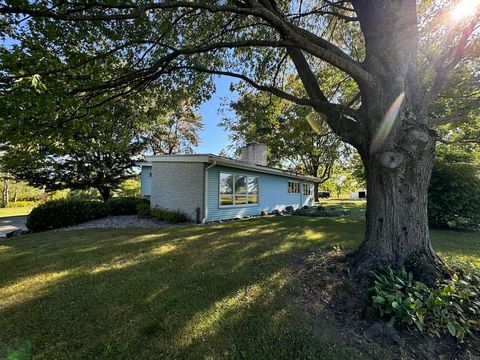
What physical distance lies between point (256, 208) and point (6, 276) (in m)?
10.8

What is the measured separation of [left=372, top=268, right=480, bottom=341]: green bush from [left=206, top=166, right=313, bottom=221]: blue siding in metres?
8.28

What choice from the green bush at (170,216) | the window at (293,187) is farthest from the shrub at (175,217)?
the window at (293,187)

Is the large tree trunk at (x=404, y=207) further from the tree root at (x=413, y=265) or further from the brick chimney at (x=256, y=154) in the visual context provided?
the brick chimney at (x=256, y=154)

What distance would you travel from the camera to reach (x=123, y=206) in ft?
41.1

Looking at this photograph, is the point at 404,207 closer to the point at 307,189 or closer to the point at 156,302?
the point at 156,302

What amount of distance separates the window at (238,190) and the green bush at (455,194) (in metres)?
8.02

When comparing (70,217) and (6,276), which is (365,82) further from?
(70,217)

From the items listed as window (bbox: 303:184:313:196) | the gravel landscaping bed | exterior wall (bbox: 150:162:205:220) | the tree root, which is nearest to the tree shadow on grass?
the tree root

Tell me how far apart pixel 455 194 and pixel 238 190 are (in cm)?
897

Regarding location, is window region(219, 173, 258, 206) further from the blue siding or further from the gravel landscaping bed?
the gravel landscaping bed

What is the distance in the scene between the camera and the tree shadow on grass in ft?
7.95

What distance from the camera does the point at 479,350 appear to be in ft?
7.68

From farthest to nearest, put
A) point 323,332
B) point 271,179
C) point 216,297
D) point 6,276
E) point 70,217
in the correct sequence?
point 271,179, point 70,217, point 6,276, point 216,297, point 323,332

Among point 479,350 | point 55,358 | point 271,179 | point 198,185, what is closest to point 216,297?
point 55,358
